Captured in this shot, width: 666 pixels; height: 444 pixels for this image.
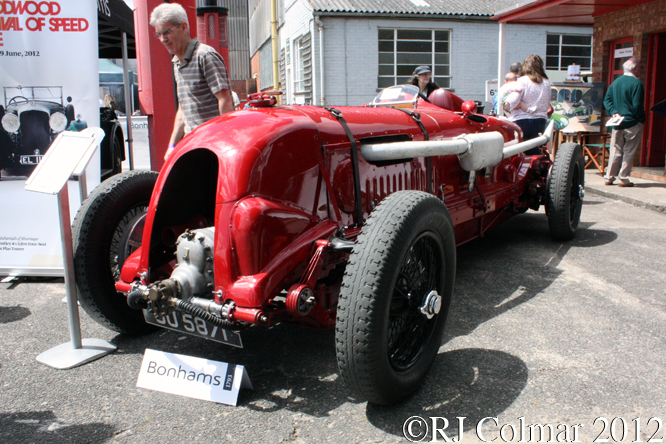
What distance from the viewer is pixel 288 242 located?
2.61 meters

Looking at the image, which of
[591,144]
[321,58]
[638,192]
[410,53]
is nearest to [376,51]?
[410,53]

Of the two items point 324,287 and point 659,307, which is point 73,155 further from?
point 659,307

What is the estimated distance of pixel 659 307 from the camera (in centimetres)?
361

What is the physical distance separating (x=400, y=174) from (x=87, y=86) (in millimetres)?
2669

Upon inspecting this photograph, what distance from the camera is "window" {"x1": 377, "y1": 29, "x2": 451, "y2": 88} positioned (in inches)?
658

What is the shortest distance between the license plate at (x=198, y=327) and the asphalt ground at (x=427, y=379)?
318 millimetres

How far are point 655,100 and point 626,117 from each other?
202cm

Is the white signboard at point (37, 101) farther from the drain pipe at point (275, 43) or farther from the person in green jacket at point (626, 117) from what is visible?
the drain pipe at point (275, 43)

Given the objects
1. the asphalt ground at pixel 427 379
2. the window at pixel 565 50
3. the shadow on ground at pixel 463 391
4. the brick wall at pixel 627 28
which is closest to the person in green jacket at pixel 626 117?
the brick wall at pixel 627 28

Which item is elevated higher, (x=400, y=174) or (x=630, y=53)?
(x=630, y=53)

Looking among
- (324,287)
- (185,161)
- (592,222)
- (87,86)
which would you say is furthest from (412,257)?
(592,222)

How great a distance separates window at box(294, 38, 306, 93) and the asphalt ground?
15.3 metres

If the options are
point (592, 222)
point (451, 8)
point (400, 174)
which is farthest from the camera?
point (451, 8)

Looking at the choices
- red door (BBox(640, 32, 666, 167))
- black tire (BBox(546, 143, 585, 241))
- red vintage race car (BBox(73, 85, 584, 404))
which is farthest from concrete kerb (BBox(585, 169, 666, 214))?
red vintage race car (BBox(73, 85, 584, 404))
